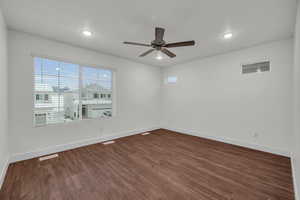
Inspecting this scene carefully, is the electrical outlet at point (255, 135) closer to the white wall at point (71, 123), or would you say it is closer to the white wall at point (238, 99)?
the white wall at point (238, 99)

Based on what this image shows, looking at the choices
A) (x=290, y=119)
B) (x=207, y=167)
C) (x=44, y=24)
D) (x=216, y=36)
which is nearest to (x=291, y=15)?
(x=216, y=36)

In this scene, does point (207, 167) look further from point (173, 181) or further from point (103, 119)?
point (103, 119)

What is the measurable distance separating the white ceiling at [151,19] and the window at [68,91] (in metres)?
0.75

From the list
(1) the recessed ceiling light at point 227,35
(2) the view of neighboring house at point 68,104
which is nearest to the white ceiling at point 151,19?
(1) the recessed ceiling light at point 227,35

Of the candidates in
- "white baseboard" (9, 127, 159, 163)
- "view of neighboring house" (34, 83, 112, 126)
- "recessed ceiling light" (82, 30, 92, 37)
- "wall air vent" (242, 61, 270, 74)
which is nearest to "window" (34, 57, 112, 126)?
"view of neighboring house" (34, 83, 112, 126)

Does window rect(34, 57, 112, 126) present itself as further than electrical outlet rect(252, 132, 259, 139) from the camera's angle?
No

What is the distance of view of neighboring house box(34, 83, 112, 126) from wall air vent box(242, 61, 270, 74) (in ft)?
13.3

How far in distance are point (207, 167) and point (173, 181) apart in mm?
858

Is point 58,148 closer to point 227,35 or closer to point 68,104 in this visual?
point 68,104

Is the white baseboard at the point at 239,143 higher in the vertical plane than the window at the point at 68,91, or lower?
lower

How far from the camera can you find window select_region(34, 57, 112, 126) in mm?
2961

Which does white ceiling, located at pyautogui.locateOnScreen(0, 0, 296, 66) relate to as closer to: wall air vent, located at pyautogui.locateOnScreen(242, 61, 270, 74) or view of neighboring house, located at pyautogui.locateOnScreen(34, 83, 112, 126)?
A: wall air vent, located at pyautogui.locateOnScreen(242, 61, 270, 74)

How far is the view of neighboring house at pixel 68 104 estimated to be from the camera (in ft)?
9.72

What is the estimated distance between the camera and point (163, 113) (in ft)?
18.5
